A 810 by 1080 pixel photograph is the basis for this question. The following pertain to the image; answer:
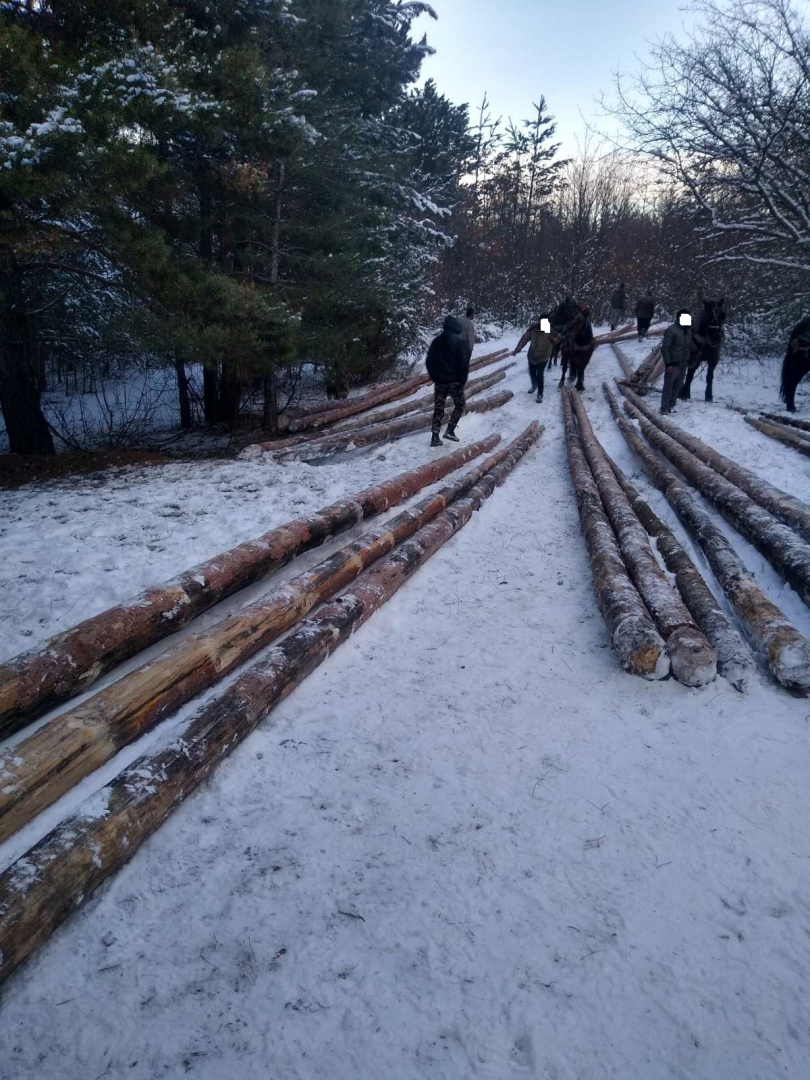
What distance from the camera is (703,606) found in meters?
3.99

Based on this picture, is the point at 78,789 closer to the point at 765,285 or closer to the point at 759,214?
the point at 759,214

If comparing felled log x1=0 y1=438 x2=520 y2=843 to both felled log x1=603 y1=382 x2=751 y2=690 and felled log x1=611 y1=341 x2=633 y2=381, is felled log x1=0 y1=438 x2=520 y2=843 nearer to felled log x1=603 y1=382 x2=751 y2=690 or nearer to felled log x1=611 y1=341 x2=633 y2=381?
felled log x1=603 y1=382 x2=751 y2=690

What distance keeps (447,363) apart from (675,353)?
5.13 m

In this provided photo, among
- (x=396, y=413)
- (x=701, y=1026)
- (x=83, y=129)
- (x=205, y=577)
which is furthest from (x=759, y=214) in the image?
(x=701, y=1026)

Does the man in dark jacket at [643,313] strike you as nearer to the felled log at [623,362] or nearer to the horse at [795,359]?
the felled log at [623,362]

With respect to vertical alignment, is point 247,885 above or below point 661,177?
below

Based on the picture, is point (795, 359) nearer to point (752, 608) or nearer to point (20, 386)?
point (752, 608)

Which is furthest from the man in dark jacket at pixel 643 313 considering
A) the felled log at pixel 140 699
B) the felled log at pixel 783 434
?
the felled log at pixel 140 699

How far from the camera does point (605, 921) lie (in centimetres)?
216

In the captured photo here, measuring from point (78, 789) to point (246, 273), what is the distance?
34.8ft

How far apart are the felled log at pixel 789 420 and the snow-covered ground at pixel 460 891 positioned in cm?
742

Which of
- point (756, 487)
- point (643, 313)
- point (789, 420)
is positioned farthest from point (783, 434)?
point (643, 313)

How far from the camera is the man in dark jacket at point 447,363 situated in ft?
29.9

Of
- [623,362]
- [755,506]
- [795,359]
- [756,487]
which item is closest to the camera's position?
[755,506]
